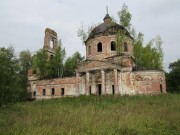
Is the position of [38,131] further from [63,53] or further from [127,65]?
[63,53]

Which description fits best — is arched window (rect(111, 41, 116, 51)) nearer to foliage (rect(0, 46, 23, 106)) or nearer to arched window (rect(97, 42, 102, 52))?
arched window (rect(97, 42, 102, 52))

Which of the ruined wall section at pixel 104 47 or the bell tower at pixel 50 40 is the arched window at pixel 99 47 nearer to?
the ruined wall section at pixel 104 47

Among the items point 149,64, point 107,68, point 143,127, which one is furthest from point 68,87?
point 143,127

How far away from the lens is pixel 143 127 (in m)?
7.40

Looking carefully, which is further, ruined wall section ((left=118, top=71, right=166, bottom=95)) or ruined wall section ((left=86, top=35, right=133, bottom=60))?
ruined wall section ((left=86, top=35, right=133, bottom=60))

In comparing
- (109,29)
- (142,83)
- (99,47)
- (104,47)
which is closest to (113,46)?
(104,47)

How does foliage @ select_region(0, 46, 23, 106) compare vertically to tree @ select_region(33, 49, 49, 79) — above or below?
below

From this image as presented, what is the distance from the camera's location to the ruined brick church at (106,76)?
83.1 ft

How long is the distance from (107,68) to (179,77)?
72.9 feet

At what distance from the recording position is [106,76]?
27.3 metres

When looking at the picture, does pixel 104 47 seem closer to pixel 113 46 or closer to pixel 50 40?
pixel 113 46

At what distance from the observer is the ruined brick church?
2534 centimetres

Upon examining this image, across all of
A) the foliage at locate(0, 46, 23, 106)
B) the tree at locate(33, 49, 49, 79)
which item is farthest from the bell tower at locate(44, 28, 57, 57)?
the foliage at locate(0, 46, 23, 106)

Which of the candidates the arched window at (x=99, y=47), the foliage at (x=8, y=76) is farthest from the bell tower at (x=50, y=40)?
the foliage at (x=8, y=76)
